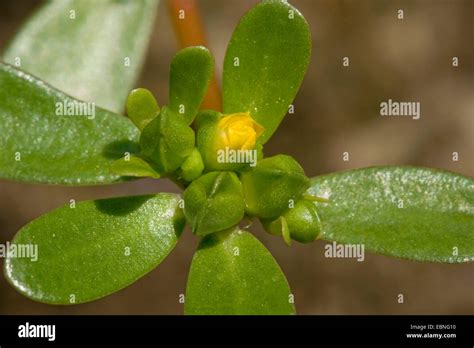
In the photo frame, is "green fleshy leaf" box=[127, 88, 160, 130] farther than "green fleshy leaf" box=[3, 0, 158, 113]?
No

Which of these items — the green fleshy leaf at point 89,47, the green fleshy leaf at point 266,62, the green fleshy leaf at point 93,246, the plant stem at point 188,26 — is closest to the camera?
the green fleshy leaf at point 93,246

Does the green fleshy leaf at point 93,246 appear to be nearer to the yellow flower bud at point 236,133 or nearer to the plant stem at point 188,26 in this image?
the yellow flower bud at point 236,133

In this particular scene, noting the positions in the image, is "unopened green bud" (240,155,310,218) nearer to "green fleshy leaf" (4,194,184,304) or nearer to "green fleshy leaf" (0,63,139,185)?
"green fleshy leaf" (4,194,184,304)

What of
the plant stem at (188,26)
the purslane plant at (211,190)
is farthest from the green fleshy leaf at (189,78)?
the plant stem at (188,26)

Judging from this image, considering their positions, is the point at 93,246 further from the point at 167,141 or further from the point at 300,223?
the point at 300,223

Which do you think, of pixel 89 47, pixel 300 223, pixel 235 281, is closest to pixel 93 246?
pixel 235 281

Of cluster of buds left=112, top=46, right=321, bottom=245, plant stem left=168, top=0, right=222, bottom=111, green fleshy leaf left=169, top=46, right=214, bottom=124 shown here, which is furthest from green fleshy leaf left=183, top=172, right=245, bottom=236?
plant stem left=168, top=0, right=222, bottom=111
